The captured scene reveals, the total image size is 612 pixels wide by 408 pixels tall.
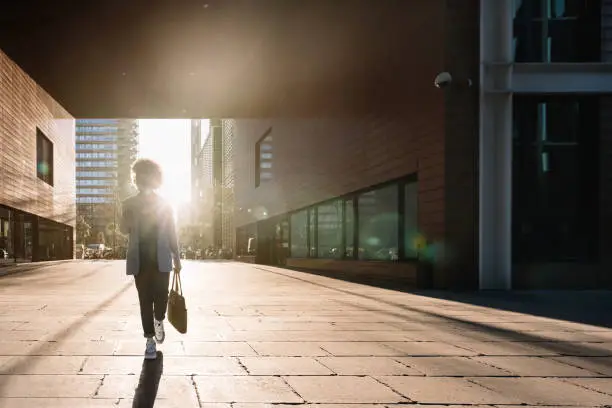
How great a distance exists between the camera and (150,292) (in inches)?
228

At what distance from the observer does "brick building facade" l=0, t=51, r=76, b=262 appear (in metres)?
29.0

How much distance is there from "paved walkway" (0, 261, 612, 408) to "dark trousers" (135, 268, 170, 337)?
33 centimetres

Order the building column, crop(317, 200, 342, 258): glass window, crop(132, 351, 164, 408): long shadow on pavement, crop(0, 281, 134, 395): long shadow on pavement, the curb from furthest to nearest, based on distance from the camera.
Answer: the curb < crop(317, 200, 342, 258): glass window < the building column < crop(0, 281, 134, 395): long shadow on pavement < crop(132, 351, 164, 408): long shadow on pavement

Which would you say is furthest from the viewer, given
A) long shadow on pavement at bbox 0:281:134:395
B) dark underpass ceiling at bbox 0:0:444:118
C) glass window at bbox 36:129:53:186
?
glass window at bbox 36:129:53:186

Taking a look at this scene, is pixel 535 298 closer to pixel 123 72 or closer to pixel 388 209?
pixel 388 209

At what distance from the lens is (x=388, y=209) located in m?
19.1

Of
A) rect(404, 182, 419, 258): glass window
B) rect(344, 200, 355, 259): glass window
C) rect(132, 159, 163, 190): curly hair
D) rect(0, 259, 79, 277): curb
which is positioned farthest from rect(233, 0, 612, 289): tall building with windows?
rect(0, 259, 79, 277): curb

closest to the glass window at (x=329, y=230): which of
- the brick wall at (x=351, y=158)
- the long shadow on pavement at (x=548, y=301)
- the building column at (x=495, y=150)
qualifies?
the brick wall at (x=351, y=158)

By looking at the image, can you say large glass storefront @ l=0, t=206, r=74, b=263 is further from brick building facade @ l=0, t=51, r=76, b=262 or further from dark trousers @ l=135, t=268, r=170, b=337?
dark trousers @ l=135, t=268, r=170, b=337

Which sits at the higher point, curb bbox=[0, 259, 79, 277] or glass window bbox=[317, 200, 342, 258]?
glass window bbox=[317, 200, 342, 258]

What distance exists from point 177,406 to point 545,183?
41.5ft

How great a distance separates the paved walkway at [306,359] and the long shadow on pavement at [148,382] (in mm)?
13

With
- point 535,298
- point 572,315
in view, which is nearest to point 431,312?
point 572,315

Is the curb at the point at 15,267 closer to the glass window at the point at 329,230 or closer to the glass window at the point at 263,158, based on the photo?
the glass window at the point at 329,230
